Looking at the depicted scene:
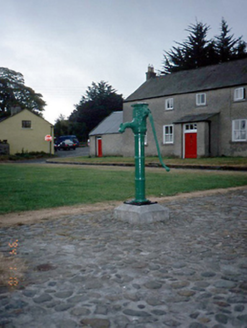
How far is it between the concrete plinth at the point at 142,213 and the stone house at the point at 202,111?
834 inches

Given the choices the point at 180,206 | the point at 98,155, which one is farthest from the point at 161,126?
the point at 180,206

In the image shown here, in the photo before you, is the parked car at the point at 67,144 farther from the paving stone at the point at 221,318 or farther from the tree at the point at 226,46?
the paving stone at the point at 221,318

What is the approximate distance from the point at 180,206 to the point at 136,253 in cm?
296

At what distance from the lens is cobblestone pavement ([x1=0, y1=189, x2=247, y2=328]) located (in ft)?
7.26

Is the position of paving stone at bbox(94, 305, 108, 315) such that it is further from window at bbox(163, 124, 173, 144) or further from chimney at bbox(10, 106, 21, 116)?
chimney at bbox(10, 106, 21, 116)

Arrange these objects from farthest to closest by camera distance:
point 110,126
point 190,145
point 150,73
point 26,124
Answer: point 26,124 → point 110,126 → point 150,73 → point 190,145

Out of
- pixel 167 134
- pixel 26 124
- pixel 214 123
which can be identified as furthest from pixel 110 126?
pixel 214 123

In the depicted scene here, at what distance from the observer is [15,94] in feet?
216

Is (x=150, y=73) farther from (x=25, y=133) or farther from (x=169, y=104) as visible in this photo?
(x=25, y=133)

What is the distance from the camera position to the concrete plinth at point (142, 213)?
4848mm

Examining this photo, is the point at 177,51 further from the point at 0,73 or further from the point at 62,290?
the point at 62,290

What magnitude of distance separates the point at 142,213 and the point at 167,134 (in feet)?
83.4

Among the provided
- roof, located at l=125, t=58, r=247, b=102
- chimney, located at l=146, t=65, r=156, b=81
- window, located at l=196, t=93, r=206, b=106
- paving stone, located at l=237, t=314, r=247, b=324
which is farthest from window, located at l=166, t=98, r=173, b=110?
paving stone, located at l=237, t=314, r=247, b=324

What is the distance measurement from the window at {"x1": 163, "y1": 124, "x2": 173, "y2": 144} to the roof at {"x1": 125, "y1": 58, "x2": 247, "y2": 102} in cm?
309
